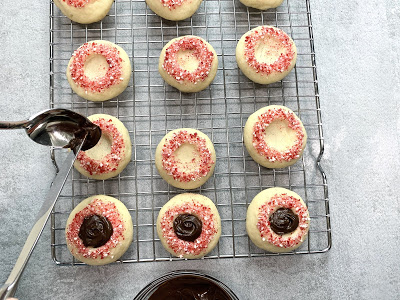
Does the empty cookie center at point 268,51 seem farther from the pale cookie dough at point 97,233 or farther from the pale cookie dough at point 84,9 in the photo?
the pale cookie dough at point 97,233

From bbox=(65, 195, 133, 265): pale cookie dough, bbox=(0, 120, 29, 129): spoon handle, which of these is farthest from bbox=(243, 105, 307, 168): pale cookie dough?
bbox=(0, 120, 29, 129): spoon handle

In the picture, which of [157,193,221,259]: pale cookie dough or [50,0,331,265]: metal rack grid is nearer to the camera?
[157,193,221,259]: pale cookie dough

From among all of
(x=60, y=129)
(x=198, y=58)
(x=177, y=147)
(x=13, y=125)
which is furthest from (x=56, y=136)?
(x=198, y=58)

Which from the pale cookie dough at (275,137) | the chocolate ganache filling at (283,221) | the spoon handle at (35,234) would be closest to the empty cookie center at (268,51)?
the pale cookie dough at (275,137)

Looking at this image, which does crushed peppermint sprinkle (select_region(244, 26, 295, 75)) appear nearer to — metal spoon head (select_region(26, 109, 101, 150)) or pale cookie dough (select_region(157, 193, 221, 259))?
pale cookie dough (select_region(157, 193, 221, 259))

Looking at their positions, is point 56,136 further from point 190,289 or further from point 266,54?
point 266,54

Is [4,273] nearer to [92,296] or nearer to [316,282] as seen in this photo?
[92,296]

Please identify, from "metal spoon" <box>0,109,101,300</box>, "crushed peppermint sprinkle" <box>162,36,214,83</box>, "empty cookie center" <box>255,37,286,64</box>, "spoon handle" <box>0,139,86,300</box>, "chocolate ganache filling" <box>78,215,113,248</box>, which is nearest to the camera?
"spoon handle" <box>0,139,86,300</box>
